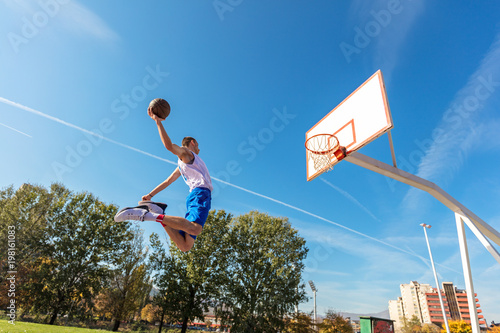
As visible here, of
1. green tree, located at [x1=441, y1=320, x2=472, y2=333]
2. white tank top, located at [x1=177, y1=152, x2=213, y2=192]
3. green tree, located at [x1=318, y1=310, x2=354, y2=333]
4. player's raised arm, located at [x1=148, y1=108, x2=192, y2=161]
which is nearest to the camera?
player's raised arm, located at [x1=148, y1=108, x2=192, y2=161]

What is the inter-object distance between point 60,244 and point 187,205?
2791 cm

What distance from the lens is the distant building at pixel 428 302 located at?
120750mm

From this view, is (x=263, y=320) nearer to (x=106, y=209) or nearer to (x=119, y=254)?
(x=119, y=254)

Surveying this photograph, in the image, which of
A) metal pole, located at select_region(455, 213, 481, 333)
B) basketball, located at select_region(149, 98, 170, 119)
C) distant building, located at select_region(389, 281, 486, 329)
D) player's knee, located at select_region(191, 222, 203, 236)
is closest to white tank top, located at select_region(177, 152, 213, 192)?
player's knee, located at select_region(191, 222, 203, 236)

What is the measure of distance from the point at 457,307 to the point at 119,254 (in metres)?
165

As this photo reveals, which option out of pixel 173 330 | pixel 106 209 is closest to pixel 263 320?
pixel 173 330

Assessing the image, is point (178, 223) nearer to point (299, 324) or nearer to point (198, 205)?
point (198, 205)

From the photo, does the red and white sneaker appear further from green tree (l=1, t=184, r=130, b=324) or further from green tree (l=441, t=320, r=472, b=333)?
green tree (l=441, t=320, r=472, b=333)

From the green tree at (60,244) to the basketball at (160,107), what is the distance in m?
27.4

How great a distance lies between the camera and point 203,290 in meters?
26.9

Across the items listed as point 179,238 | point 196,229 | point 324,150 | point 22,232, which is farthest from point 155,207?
point 22,232

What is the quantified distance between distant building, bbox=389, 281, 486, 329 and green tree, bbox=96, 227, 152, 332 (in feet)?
449

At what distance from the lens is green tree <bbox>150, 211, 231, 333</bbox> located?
26062 millimetres

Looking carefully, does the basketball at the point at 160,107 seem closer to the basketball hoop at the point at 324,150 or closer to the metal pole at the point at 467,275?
the basketball hoop at the point at 324,150
